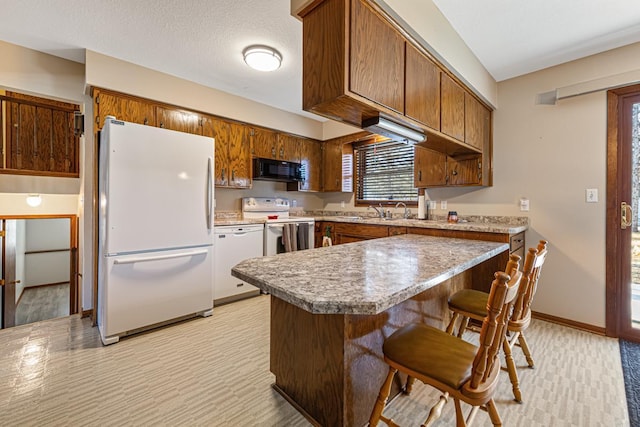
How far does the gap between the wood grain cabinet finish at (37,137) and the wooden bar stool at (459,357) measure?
161 inches

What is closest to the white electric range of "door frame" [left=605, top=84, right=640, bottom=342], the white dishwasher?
the white dishwasher

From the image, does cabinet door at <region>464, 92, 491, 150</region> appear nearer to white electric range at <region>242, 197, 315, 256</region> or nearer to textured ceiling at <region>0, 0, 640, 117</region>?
textured ceiling at <region>0, 0, 640, 117</region>

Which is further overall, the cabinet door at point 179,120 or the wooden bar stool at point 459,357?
the cabinet door at point 179,120

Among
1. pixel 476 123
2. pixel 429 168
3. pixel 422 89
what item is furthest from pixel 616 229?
pixel 422 89

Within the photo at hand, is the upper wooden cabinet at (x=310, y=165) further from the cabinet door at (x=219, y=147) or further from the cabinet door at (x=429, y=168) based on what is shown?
the cabinet door at (x=429, y=168)

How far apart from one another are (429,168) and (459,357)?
2.61 meters

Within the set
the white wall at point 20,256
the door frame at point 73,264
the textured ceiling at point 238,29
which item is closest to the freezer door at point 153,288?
the door frame at point 73,264

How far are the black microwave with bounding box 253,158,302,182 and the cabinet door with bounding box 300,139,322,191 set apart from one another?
8.4 inches

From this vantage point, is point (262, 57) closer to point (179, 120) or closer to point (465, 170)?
point (179, 120)

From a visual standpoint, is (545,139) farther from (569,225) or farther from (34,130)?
(34,130)

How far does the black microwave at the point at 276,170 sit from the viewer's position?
3.83 meters

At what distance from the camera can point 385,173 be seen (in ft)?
13.9

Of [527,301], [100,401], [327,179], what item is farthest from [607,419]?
[327,179]

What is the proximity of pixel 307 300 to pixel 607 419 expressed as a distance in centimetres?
185
